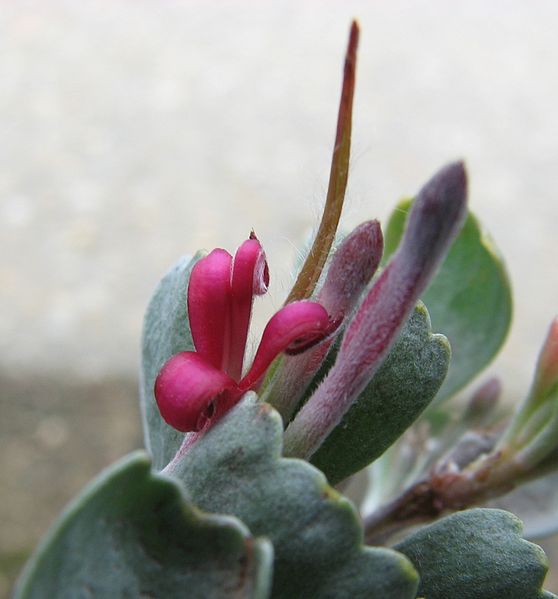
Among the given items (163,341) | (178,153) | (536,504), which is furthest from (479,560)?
(178,153)

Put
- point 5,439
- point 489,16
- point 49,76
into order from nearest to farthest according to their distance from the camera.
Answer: point 5,439 < point 49,76 < point 489,16

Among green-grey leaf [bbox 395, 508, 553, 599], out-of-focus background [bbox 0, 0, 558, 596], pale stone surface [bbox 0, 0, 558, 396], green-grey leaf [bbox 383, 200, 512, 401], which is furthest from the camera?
pale stone surface [bbox 0, 0, 558, 396]

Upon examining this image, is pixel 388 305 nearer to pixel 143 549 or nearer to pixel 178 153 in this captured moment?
pixel 143 549

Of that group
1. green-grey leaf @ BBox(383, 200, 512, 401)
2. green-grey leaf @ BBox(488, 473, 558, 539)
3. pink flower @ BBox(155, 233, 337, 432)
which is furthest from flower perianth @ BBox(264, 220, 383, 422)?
green-grey leaf @ BBox(488, 473, 558, 539)

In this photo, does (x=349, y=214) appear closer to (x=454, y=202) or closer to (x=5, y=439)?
(x=454, y=202)

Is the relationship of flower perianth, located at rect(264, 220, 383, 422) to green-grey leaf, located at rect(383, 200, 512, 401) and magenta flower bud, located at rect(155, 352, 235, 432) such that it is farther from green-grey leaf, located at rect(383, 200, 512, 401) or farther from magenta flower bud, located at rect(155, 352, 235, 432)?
green-grey leaf, located at rect(383, 200, 512, 401)

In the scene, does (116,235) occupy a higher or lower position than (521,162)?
lower

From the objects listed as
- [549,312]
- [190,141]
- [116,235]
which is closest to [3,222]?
[116,235]
